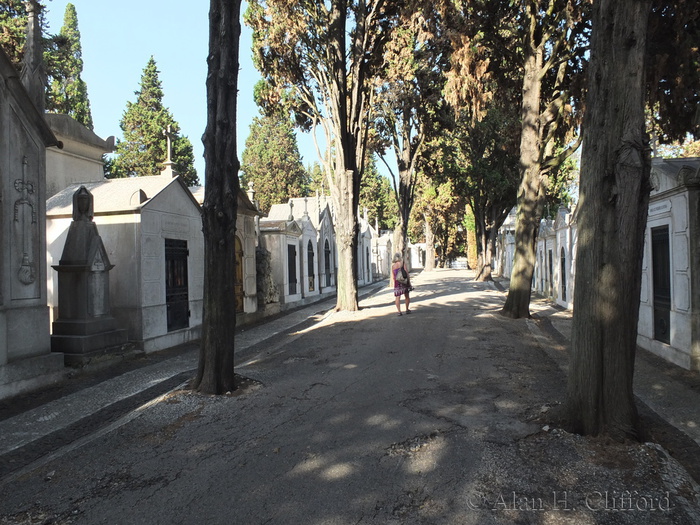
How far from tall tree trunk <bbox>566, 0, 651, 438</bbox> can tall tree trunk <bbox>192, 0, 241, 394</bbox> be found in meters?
3.93

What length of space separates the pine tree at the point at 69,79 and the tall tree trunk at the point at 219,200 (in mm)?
17101

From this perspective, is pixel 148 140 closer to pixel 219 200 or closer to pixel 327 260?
pixel 327 260

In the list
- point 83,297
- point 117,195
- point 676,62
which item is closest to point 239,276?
point 117,195

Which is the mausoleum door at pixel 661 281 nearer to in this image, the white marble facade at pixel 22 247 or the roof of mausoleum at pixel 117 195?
the roof of mausoleum at pixel 117 195

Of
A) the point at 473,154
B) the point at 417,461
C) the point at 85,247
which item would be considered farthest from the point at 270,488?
the point at 473,154

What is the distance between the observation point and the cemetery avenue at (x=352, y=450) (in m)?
3.14

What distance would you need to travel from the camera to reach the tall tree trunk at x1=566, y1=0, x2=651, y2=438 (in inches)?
156

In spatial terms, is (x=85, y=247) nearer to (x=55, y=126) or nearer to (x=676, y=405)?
(x=55, y=126)

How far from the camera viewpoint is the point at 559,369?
6.68 metres

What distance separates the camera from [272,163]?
5619 centimetres

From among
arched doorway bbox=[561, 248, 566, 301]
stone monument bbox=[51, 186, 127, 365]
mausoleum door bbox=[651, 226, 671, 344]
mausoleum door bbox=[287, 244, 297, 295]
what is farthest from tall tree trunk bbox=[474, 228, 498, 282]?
stone monument bbox=[51, 186, 127, 365]

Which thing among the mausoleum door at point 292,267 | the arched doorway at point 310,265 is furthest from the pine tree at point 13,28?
the arched doorway at point 310,265

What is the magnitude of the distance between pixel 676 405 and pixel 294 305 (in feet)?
48.4

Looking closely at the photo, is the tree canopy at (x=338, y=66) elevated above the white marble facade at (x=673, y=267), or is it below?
above
